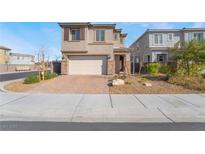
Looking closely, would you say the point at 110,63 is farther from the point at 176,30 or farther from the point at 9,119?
the point at 9,119

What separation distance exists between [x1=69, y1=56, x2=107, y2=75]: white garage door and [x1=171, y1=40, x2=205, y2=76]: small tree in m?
9.11

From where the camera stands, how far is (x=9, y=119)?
23.0 feet

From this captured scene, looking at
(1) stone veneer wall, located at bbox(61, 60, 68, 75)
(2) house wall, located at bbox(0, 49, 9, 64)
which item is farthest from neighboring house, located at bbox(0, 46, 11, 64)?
(1) stone veneer wall, located at bbox(61, 60, 68, 75)

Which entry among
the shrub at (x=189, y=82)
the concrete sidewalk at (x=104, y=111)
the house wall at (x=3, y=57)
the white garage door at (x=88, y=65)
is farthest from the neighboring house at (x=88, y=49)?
the house wall at (x=3, y=57)

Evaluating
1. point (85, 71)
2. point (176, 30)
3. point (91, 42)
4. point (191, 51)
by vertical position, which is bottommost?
point (85, 71)

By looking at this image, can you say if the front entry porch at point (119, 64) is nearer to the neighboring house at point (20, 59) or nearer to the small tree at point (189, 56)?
the small tree at point (189, 56)

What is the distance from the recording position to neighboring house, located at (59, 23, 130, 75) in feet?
76.1

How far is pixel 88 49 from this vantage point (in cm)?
2362

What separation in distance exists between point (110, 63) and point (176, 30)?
49.4ft

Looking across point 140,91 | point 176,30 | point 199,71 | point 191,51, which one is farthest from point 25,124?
point 176,30

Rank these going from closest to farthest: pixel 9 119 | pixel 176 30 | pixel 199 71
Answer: pixel 9 119
pixel 199 71
pixel 176 30

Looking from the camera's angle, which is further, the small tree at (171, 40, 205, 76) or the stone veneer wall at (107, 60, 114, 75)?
the stone veneer wall at (107, 60, 114, 75)

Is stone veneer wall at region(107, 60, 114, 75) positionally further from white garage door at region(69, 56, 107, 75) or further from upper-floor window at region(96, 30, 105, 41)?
upper-floor window at region(96, 30, 105, 41)

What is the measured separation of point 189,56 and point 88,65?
38.1 feet
